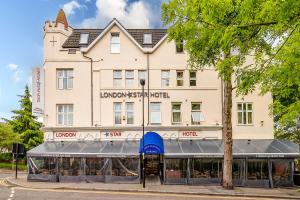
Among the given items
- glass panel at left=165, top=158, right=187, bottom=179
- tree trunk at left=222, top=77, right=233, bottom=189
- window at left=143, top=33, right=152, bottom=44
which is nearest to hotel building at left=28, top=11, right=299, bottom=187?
window at left=143, top=33, right=152, bottom=44

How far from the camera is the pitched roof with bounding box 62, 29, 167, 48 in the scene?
32875mm

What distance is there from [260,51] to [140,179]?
15844 mm

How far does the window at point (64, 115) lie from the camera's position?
104ft

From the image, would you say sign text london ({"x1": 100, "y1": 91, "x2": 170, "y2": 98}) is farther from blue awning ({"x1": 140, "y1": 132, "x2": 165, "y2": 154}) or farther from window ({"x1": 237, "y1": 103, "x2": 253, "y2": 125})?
window ({"x1": 237, "y1": 103, "x2": 253, "y2": 125})

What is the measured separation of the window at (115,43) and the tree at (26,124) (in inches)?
1042

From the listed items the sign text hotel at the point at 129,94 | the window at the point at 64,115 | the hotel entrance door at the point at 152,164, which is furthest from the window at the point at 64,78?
A: the hotel entrance door at the point at 152,164

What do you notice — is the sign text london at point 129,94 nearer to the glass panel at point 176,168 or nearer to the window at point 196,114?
the window at point 196,114

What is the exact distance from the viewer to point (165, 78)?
31922 millimetres

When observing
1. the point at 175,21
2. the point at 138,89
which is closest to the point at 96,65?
the point at 138,89

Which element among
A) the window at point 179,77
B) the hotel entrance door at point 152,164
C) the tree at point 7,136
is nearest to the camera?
the window at point 179,77

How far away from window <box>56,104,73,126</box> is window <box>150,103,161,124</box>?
635 cm

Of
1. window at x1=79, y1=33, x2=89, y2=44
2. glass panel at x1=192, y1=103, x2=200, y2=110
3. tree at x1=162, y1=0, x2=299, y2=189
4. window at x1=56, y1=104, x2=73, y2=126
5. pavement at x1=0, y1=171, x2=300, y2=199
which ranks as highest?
window at x1=79, y1=33, x2=89, y2=44

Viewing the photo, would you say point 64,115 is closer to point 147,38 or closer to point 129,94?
point 129,94

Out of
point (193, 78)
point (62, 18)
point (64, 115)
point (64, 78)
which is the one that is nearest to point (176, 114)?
point (193, 78)
